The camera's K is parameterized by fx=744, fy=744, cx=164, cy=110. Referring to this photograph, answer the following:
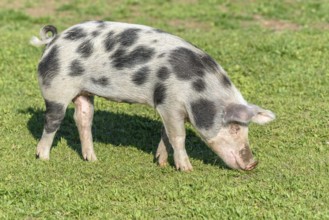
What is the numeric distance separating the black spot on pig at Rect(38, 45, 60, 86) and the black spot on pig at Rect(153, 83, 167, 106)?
114 cm

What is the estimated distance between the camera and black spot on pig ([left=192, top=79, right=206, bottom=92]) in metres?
7.45

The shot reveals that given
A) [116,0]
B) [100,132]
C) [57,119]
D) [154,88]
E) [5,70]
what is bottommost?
[116,0]

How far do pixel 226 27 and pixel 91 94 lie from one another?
7.59 meters

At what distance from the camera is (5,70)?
39.2 feet

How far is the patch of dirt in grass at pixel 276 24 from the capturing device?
14.9 meters

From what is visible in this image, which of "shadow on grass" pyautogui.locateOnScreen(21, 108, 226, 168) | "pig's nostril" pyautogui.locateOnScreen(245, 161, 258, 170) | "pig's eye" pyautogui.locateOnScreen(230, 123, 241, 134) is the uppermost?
"pig's eye" pyautogui.locateOnScreen(230, 123, 241, 134)

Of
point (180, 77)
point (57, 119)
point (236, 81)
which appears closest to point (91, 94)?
point (57, 119)

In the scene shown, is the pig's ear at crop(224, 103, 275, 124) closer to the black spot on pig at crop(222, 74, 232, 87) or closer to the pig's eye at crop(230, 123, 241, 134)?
the pig's eye at crop(230, 123, 241, 134)

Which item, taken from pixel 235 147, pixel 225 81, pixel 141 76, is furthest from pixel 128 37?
pixel 235 147

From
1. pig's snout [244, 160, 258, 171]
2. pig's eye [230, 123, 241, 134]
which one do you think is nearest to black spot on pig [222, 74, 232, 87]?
Answer: pig's eye [230, 123, 241, 134]

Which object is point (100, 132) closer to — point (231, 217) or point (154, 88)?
point (154, 88)

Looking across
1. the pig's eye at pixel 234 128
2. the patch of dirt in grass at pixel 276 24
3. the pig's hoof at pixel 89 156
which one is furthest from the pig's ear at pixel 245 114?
the patch of dirt in grass at pixel 276 24

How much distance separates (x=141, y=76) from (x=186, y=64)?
0.48 metres

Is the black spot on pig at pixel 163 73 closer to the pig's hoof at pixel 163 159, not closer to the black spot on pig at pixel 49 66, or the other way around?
the pig's hoof at pixel 163 159
